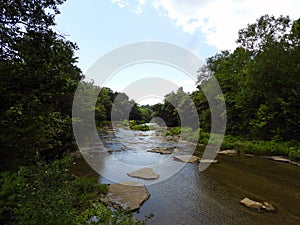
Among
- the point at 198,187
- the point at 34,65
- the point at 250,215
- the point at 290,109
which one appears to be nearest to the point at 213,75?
the point at 290,109

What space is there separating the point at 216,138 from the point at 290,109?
5670 millimetres

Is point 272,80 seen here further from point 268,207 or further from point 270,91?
point 268,207

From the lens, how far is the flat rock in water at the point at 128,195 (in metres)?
5.25

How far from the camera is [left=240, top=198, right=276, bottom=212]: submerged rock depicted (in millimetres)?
5058

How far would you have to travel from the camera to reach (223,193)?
20.2 feet

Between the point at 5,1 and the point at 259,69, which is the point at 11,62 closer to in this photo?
the point at 5,1

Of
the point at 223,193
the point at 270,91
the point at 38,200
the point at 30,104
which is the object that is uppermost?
the point at 270,91

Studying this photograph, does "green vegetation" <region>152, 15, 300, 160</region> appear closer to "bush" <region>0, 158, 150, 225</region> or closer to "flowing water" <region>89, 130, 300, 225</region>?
"flowing water" <region>89, 130, 300, 225</region>

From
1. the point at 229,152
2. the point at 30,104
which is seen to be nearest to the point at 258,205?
the point at 30,104

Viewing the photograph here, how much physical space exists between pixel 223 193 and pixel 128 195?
9.70ft

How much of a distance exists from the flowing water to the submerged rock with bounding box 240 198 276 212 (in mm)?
144

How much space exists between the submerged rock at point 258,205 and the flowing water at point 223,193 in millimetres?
144

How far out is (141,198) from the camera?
Answer: 18.5 feet

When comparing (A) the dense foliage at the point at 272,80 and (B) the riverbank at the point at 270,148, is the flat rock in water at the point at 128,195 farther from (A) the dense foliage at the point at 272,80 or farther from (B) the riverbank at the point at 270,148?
(A) the dense foliage at the point at 272,80
